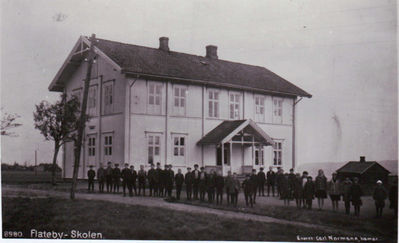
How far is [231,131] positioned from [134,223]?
661 cm

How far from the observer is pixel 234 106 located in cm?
1717

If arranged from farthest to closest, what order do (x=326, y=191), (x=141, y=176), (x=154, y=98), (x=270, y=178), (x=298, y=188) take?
(x=154, y=98), (x=270, y=178), (x=141, y=176), (x=298, y=188), (x=326, y=191)

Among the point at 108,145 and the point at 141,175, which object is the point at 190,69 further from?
the point at 141,175

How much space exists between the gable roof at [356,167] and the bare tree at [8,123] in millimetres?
8021

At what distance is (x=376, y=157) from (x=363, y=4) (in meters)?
3.39

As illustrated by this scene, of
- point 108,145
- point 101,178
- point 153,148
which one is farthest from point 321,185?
point 108,145

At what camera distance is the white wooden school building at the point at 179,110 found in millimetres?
16156

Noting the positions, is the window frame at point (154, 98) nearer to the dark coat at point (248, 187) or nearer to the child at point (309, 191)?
the dark coat at point (248, 187)

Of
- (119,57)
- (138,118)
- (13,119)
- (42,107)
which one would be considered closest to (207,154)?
(138,118)

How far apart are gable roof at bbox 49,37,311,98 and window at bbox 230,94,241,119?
1.14 ft

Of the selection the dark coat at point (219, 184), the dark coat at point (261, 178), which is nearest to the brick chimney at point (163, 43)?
the dark coat at point (219, 184)

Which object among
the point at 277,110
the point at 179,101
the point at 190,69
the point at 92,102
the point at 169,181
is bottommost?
the point at 169,181

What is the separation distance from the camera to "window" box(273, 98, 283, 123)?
17.4 meters

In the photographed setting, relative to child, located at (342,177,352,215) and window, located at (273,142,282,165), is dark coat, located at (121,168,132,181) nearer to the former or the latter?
window, located at (273,142,282,165)
